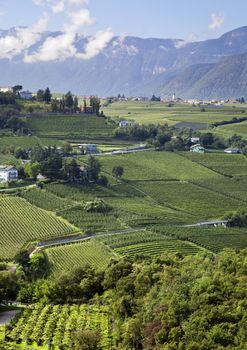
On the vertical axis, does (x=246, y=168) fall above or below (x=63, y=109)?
below

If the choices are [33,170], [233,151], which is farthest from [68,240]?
[233,151]

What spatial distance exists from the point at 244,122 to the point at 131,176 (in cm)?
5924

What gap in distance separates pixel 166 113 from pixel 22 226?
97931 millimetres

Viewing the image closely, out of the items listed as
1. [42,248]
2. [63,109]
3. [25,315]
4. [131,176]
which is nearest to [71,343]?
[25,315]

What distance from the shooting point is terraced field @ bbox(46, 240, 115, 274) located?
49.2 m

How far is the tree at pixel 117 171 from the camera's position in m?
79.6

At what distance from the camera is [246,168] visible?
302 feet

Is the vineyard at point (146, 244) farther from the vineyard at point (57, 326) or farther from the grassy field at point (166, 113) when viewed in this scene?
the grassy field at point (166, 113)

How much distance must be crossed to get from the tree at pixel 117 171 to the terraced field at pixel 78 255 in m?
26.5

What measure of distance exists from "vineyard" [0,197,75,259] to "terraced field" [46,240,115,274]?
10.3 ft

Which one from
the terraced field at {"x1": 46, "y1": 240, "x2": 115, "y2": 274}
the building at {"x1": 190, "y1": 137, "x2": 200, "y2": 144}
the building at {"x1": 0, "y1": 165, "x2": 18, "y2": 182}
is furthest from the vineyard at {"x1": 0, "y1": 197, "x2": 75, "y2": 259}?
the building at {"x1": 190, "y1": 137, "x2": 200, "y2": 144}

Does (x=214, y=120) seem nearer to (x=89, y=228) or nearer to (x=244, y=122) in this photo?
(x=244, y=122)

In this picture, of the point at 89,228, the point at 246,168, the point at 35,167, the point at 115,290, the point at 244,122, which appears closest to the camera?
the point at 115,290

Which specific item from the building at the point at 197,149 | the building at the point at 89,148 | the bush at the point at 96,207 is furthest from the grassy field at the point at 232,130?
the bush at the point at 96,207
